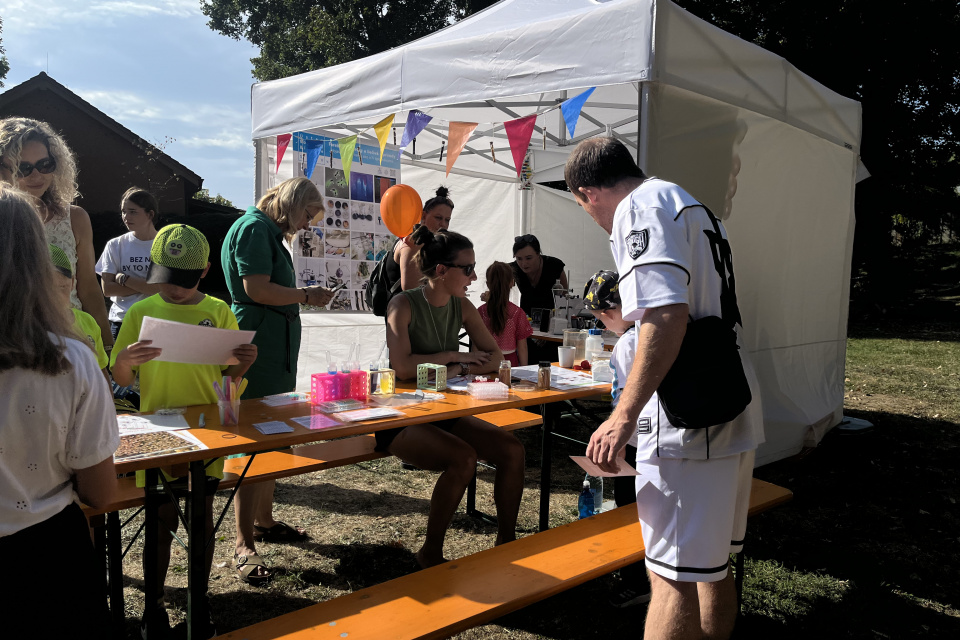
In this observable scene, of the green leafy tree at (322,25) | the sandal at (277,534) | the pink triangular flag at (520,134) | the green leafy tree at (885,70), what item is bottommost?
the sandal at (277,534)

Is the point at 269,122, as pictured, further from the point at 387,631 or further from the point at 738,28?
the point at 738,28

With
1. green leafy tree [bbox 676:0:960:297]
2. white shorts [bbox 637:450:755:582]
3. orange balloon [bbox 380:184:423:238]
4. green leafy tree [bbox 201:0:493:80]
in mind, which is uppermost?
green leafy tree [bbox 201:0:493:80]

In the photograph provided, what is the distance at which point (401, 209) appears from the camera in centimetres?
545

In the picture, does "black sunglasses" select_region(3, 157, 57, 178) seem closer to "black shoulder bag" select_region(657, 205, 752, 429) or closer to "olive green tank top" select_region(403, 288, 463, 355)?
"olive green tank top" select_region(403, 288, 463, 355)

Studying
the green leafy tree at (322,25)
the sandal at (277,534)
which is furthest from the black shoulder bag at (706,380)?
the green leafy tree at (322,25)

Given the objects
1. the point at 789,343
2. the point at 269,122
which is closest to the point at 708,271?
the point at 789,343

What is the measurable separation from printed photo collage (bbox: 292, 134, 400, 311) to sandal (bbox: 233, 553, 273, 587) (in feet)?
11.6

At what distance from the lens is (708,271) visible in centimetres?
175

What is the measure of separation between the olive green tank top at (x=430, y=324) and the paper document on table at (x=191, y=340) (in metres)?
1.02

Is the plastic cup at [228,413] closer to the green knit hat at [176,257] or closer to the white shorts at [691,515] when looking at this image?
the green knit hat at [176,257]

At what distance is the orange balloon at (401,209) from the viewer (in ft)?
17.9

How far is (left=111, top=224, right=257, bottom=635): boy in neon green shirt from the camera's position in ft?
7.64

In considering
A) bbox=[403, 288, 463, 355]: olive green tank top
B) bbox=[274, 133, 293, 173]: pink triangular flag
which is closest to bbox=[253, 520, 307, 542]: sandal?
bbox=[403, 288, 463, 355]: olive green tank top

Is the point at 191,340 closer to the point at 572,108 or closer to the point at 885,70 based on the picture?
the point at 572,108
